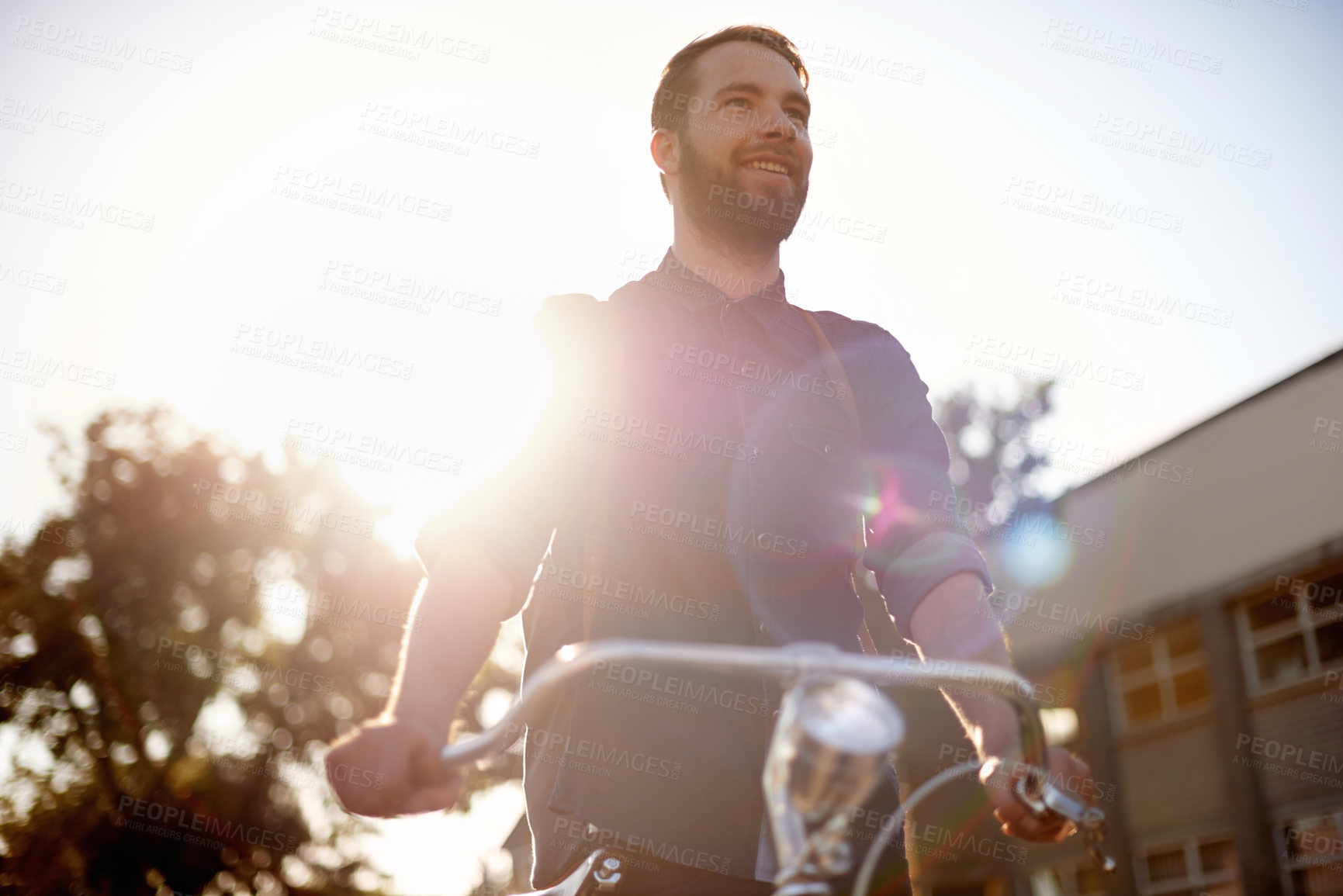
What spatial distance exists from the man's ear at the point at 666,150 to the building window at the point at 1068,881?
22230mm

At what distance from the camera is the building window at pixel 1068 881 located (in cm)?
2161

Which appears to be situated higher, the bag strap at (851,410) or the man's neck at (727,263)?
the man's neck at (727,263)

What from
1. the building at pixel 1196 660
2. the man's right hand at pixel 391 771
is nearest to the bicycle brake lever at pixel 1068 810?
the man's right hand at pixel 391 771

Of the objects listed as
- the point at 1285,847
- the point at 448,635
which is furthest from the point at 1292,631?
the point at 448,635

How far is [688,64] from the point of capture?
309cm

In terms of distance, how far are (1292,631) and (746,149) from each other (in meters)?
19.6

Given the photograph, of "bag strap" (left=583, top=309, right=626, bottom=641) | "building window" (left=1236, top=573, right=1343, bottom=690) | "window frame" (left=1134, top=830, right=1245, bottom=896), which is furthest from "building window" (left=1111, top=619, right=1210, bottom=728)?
"bag strap" (left=583, top=309, right=626, bottom=641)

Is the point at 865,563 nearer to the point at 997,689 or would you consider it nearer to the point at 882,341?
the point at 882,341

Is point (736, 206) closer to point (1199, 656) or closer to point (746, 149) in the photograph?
point (746, 149)

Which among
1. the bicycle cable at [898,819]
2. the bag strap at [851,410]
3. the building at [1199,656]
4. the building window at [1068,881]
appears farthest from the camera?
the building window at [1068,881]

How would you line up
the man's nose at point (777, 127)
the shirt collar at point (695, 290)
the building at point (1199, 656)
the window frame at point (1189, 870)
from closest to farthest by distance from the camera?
the man's nose at point (777, 127) → the shirt collar at point (695, 290) → the building at point (1199, 656) → the window frame at point (1189, 870)

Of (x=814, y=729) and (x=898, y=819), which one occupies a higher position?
(x=814, y=729)

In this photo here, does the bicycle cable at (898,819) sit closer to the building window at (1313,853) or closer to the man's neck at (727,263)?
the man's neck at (727,263)

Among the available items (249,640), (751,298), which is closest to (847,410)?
(751,298)
